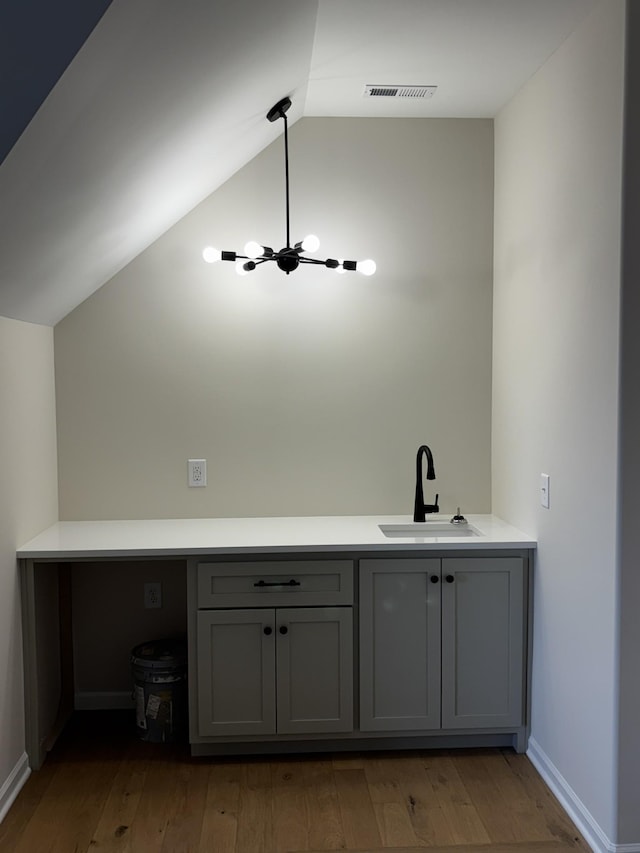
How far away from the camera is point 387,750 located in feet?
10.4

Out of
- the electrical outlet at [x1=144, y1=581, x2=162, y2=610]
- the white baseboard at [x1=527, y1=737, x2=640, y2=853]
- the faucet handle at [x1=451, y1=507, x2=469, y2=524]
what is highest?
the faucet handle at [x1=451, y1=507, x2=469, y2=524]

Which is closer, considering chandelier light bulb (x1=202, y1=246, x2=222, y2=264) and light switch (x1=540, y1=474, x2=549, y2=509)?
light switch (x1=540, y1=474, x2=549, y2=509)

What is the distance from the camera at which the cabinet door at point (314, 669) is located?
121 inches

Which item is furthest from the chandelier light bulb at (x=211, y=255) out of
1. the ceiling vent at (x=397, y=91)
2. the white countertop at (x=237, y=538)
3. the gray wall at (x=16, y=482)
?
the white countertop at (x=237, y=538)

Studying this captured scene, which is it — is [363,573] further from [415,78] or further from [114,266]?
[415,78]

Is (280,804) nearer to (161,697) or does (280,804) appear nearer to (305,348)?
(161,697)

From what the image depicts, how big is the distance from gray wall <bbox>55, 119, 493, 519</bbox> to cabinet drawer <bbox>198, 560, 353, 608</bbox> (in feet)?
1.88

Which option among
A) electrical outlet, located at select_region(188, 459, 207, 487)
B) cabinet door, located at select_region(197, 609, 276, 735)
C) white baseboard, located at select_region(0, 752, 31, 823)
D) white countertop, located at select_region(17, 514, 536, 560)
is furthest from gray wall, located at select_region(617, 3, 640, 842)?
white baseboard, located at select_region(0, 752, 31, 823)

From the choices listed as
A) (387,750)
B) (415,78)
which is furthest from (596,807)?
(415,78)

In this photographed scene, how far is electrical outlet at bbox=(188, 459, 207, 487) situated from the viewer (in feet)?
11.7

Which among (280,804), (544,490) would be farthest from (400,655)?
Result: (544,490)

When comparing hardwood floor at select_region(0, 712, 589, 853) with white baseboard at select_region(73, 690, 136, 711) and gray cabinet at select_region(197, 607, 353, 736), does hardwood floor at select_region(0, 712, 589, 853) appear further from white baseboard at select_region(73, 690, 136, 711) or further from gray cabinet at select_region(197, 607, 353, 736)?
white baseboard at select_region(73, 690, 136, 711)

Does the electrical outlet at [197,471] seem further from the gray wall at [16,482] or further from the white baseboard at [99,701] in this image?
the white baseboard at [99,701]

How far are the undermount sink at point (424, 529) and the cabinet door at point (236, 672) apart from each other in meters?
0.67
